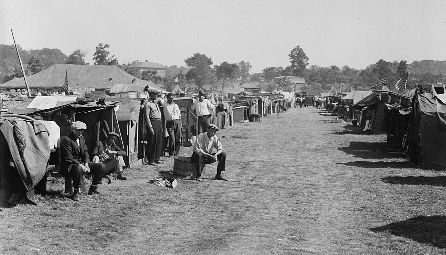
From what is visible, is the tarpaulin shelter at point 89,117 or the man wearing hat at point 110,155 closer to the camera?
the man wearing hat at point 110,155

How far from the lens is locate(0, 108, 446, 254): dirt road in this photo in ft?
23.4

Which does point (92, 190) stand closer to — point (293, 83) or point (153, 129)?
point (153, 129)

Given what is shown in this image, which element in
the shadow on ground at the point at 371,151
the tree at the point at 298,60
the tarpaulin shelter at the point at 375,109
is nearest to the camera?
the shadow on ground at the point at 371,151

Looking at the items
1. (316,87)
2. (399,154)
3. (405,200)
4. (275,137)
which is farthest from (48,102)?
(316,87)

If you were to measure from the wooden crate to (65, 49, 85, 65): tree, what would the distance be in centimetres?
10340

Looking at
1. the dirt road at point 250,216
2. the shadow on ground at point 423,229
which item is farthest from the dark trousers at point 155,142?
the shadow on ground at point 423,229

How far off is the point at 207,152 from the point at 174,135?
4.20m

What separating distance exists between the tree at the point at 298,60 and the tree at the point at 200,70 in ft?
192

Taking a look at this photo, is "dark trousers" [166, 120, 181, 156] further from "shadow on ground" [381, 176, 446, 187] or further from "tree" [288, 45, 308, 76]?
"tree" [288, 45, 308, 76]

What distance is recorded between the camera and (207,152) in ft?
41.7

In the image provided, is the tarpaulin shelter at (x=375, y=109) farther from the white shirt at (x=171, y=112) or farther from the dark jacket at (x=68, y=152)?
the dark jacket at (x=68, y=152)

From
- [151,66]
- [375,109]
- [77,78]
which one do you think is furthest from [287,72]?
[375,109]

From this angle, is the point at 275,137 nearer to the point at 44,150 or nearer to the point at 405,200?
the point at 405,200

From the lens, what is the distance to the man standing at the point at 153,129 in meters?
14.6
